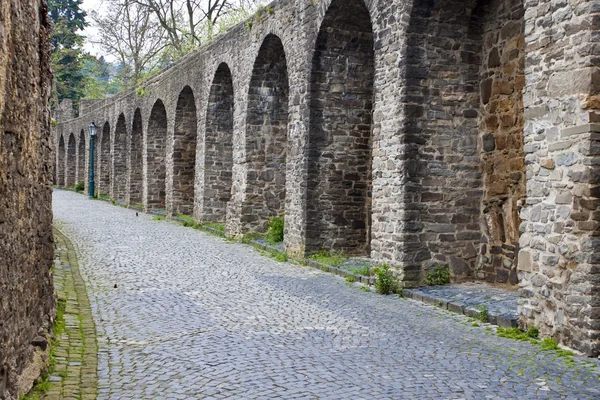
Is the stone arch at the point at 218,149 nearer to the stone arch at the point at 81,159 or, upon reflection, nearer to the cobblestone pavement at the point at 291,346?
the cobblestone pavement at the point at 291,346

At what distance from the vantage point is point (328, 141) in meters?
11.5

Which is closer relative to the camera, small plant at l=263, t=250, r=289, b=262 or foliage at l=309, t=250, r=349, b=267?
foliage at l=309, t=250, r=349, b=267

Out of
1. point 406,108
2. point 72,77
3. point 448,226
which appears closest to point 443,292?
point 448,226

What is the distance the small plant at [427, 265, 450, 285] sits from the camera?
28.3 feet

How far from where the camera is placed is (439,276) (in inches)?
342

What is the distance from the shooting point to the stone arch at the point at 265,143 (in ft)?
47.7

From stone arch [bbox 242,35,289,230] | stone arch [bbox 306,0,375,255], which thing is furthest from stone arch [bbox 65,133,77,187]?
stone arch [bbox 306,0,375,255]

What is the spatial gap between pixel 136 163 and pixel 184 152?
249 inches

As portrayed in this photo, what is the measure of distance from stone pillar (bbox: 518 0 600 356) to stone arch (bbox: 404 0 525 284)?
2.25 metres

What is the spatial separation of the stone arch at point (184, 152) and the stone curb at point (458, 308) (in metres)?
13.2

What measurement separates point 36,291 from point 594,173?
4430 millimetres

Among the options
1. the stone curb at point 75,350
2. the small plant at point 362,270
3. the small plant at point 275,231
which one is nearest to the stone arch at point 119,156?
the small plant at point 275,231

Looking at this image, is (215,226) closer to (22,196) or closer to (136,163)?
(136,163)

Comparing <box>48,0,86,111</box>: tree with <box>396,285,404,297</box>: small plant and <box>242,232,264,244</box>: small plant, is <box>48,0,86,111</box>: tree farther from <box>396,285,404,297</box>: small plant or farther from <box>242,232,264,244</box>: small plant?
<box>396,285,404,297</box>: small plant
